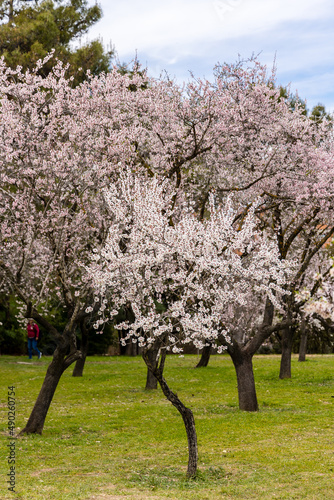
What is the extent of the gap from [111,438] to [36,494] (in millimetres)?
4784

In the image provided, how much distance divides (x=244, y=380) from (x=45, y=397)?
19.8ft

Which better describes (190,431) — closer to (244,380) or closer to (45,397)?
(45,397)

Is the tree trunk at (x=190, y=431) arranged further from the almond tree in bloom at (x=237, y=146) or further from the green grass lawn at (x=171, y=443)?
the almond tree in bloom at (x=237, y=146)

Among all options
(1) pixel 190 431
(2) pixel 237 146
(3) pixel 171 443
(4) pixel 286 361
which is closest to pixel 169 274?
(1) pixel 190 431

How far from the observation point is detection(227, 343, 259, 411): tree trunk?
659 inches

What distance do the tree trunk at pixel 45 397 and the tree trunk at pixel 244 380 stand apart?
16.5 feet

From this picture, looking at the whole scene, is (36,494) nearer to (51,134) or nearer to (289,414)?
(289,414)

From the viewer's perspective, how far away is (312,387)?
21.4m

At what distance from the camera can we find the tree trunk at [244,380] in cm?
1673

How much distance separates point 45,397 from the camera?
46.1 ft

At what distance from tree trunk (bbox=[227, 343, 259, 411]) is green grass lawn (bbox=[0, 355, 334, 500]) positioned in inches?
16.7

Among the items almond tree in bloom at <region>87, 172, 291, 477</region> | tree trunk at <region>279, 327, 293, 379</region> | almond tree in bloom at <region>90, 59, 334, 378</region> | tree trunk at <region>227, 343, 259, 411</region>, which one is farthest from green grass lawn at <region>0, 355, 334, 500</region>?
almond tree in bloom at <region>90, 59, 334, 378</region>

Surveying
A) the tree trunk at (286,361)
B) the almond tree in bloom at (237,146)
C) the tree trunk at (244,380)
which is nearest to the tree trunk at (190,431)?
the tree trunk at (244,380)

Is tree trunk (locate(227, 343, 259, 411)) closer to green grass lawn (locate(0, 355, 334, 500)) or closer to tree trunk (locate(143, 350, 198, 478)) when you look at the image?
green grass lawn (locate(0, 355, 334, 500))
